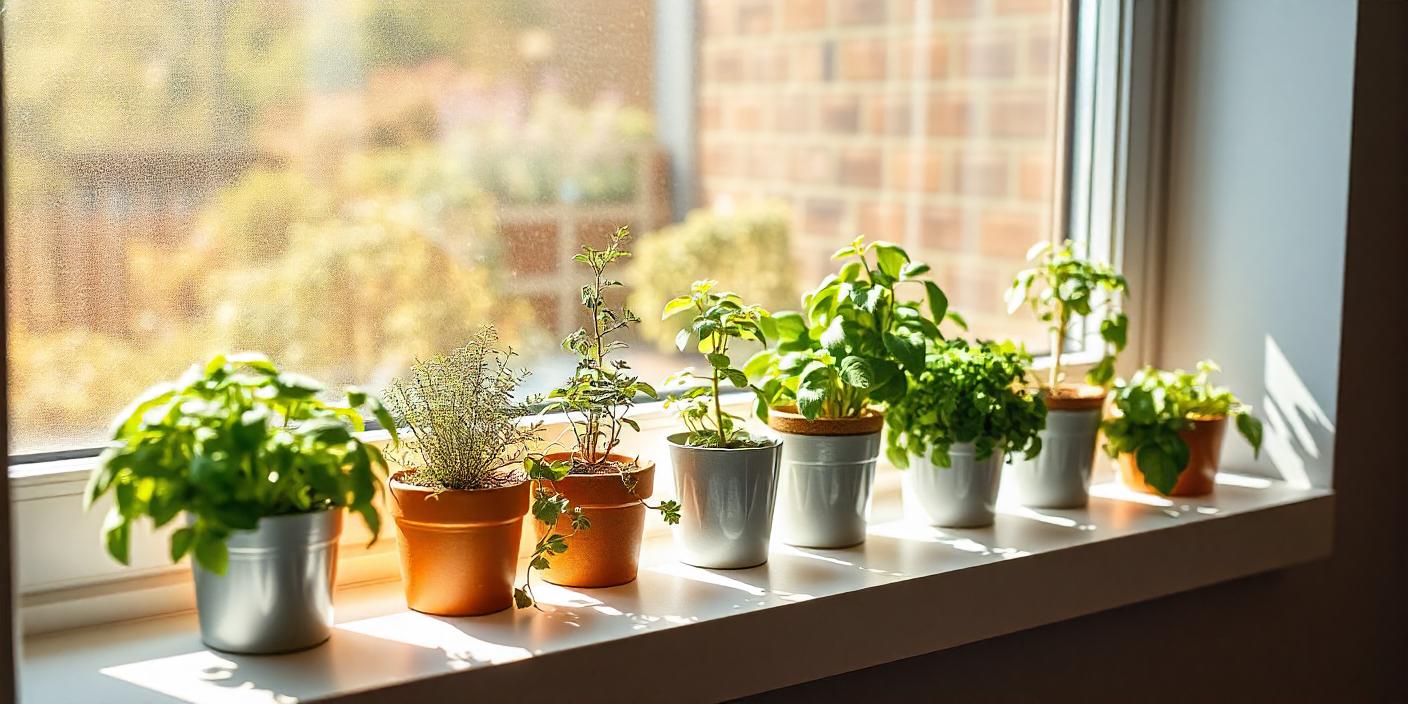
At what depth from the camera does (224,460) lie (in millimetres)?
1058

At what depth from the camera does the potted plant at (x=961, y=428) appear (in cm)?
155

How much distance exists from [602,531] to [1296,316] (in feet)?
3.74

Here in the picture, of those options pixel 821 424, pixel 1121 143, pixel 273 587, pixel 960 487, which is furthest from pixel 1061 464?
pixel 273 587

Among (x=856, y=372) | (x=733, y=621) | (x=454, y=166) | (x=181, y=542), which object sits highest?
(x=454, y=166)

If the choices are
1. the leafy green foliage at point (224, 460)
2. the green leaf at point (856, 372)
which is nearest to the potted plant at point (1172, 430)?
the green leaf at point (856, 372)

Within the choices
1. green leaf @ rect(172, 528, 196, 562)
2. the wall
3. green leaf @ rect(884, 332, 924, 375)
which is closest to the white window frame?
the wall

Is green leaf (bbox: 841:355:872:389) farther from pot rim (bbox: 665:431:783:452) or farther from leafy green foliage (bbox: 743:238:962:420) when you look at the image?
pot rim (bbox: 665:431:783:452)

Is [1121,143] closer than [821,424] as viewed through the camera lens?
No

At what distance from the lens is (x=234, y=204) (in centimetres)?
128

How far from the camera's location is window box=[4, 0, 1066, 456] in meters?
1.21

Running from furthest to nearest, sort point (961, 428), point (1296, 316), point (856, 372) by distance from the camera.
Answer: point (1296, 316), point (961, 428), point (856, 372)

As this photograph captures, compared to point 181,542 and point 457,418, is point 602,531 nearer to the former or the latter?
point 457,418

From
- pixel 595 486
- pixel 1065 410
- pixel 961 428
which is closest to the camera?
pixel 595 486

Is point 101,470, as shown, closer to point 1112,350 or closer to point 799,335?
point 799,335
